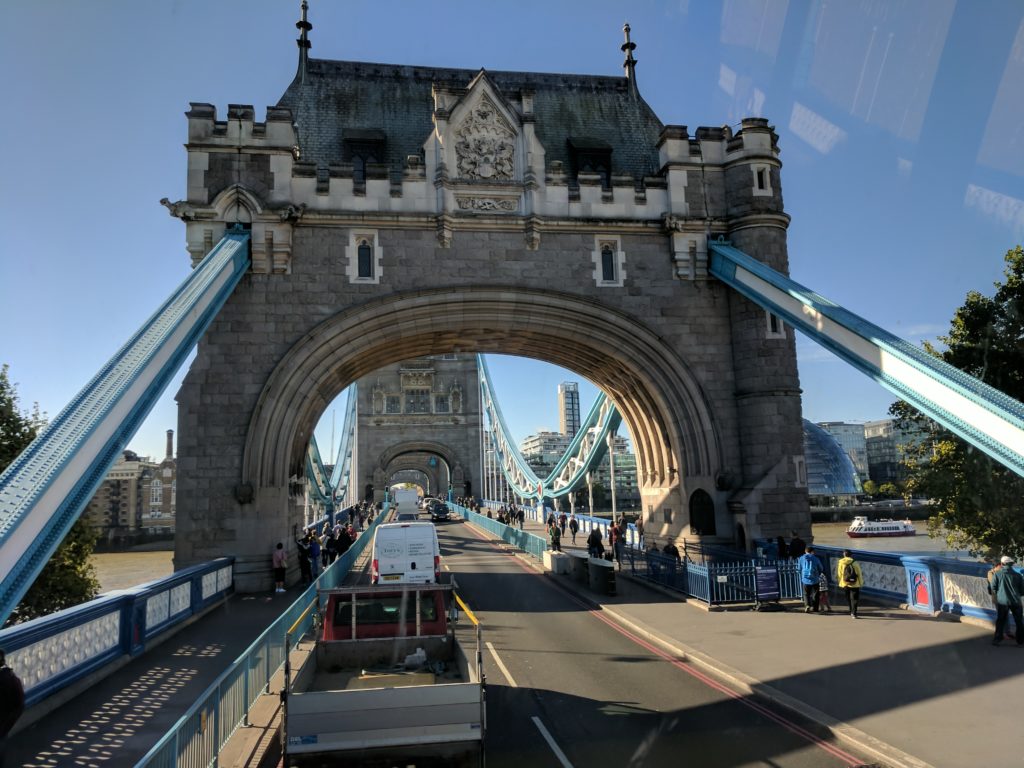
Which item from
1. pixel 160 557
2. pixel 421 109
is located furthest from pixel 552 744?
pixel 160 557

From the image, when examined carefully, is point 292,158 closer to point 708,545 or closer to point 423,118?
point 423,118

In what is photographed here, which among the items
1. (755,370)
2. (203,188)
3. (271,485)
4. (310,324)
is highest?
(203,188)

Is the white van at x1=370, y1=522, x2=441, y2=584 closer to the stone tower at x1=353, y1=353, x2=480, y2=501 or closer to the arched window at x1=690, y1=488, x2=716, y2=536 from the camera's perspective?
the arched window at x1=690, y1=488, x2=716, y2=536

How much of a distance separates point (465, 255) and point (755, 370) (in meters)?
A: 8.58

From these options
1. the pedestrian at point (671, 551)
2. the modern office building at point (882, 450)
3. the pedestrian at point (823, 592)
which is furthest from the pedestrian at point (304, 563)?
the modern office building at point (882, 450)

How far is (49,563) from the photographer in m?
18.7

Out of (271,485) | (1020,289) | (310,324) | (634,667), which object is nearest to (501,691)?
(634,667)

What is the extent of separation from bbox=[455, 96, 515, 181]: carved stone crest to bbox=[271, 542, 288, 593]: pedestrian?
1107cm

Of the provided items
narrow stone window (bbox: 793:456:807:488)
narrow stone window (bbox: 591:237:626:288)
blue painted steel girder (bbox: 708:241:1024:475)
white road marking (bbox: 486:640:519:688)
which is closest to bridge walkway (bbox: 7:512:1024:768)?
white road marking (bbox: 486:640:519:688)

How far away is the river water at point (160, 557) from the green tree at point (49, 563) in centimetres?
2469

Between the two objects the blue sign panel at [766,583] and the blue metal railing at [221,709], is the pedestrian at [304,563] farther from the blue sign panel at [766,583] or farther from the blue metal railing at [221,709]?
the blue sign panel at [766,583]

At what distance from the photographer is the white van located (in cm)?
1639

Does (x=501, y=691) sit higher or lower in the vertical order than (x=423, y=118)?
lower

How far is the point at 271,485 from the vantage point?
1736 centimetres
